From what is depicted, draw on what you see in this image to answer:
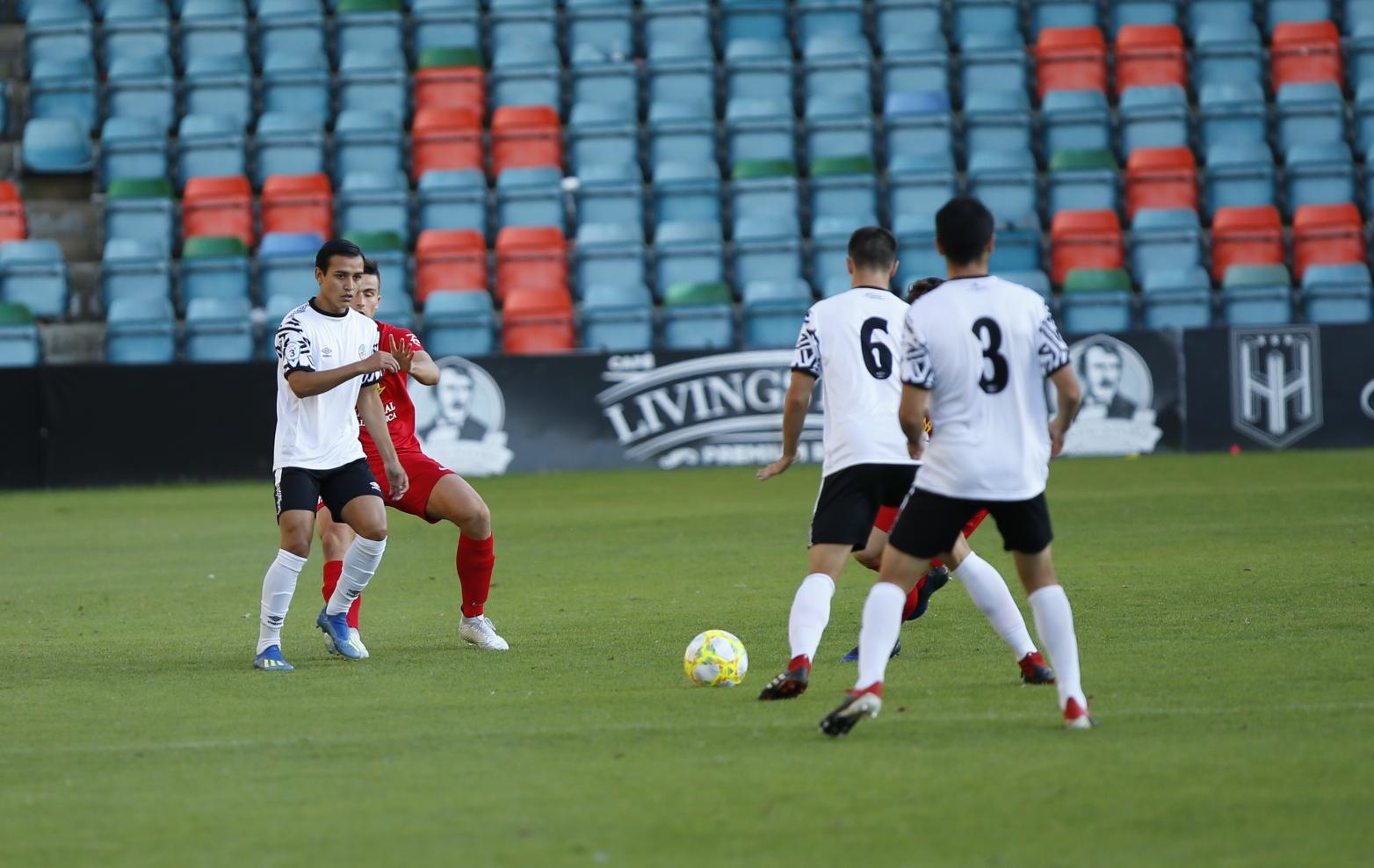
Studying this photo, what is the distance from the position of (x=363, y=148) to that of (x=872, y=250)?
18.1 m

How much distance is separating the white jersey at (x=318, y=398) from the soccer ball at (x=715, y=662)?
2.26m

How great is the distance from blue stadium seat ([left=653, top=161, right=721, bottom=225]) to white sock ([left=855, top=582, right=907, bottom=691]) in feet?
58.0

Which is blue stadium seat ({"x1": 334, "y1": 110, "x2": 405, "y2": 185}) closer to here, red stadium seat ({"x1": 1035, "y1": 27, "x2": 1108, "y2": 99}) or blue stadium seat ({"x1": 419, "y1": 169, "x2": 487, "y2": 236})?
blue stadium seat ({"x1": 419, "y1": 169, "x2": 487, "y2": 236})

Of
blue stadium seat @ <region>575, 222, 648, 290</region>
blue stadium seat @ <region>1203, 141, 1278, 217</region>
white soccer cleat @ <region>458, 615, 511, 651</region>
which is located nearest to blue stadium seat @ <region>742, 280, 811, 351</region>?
blue stadium seat @ <region>575, 222, 648, 290</region>

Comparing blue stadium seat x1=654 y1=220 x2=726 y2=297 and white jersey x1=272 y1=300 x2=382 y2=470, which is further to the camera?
blue stadium seat x1=654 y1=220 x2=726 y2=297

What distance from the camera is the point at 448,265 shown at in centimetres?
2302

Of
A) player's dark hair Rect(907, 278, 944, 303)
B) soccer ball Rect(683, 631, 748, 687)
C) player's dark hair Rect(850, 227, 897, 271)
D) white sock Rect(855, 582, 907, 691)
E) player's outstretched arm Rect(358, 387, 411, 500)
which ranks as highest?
player's dark hair Rect(850, 227, 897, 271)

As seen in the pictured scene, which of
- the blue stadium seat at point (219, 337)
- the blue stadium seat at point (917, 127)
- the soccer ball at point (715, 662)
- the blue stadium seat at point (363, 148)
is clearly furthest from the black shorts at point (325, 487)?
the blue stadium seat at point (917, 127)

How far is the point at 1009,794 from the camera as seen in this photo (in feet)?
17.4

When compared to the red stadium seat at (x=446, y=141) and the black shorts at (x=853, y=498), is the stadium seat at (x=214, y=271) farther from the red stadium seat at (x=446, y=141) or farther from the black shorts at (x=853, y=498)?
the black shorts at (x=853, y=498)

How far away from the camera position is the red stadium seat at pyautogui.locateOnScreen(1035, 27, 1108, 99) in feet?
82.1

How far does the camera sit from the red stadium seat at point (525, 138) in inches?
965

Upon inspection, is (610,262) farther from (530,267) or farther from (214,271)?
(214,271)

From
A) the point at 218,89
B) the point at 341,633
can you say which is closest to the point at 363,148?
the point at 218,89
